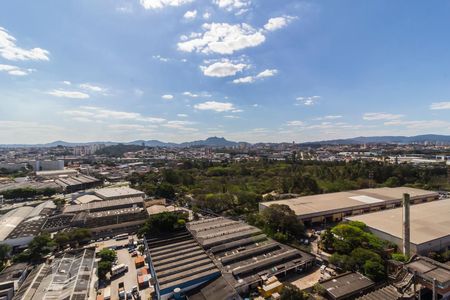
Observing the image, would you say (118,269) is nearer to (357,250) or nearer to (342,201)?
(357,250)

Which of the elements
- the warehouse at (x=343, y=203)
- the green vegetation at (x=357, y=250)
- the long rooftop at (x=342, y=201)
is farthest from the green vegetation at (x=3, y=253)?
the green vegetation at (x=357, y=250)

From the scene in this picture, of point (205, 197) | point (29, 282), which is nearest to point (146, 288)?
point (29, 282)

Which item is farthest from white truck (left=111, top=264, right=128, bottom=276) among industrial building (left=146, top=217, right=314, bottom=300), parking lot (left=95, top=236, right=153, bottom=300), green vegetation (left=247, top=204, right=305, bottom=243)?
green vegetation (left=247, top=204, right=305, bottom=243)

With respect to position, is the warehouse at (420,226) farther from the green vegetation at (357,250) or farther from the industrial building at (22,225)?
the industrial building at (22,225)

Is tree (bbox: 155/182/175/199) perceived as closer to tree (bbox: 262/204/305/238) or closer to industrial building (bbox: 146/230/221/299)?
industrial building (bbox: 146/230/221/299)

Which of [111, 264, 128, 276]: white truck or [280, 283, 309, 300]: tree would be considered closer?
[280, 283, 309, 300]: tree
